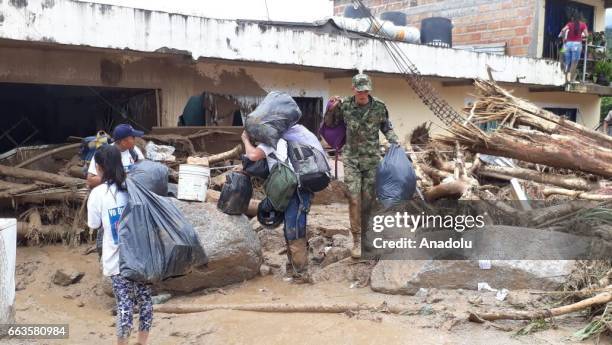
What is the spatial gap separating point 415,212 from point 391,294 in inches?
40.4

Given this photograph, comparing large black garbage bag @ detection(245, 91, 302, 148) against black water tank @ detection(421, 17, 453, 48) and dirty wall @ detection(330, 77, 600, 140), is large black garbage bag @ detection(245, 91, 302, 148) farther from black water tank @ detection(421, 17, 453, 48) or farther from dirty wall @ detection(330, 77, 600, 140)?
black water tank @ detection(421, 17, 453, 48)

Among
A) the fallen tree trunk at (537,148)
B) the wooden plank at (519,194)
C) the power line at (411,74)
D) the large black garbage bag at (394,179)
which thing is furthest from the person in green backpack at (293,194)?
the power line at (411,74)

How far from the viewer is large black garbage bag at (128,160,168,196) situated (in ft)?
15.5

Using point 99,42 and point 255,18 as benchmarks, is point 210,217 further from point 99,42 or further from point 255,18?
point 255,18

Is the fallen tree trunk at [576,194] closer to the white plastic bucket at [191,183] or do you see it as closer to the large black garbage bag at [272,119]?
the large black garbage bag at [272,119]

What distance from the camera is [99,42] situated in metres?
6.95

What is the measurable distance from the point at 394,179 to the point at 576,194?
105 inches

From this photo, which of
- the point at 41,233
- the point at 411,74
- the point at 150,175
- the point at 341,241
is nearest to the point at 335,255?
the point at 341,241

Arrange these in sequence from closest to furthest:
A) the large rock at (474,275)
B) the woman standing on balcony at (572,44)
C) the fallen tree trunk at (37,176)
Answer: the large rock at (474,275)
the fallen tree trunk at (37,176)
the woman standing on balcony at (572,44)

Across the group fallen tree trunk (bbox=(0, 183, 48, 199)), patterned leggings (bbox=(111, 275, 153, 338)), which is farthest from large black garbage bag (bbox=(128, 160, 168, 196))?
fallen tree trunk (bbox=(0, 183, 48, 199))

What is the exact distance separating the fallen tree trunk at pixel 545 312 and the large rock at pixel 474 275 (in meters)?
0.62

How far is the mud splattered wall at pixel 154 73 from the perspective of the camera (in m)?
7.29

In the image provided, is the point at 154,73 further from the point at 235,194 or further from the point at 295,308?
the point at 295,308

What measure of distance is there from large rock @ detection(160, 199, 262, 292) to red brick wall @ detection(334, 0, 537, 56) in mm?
10381
